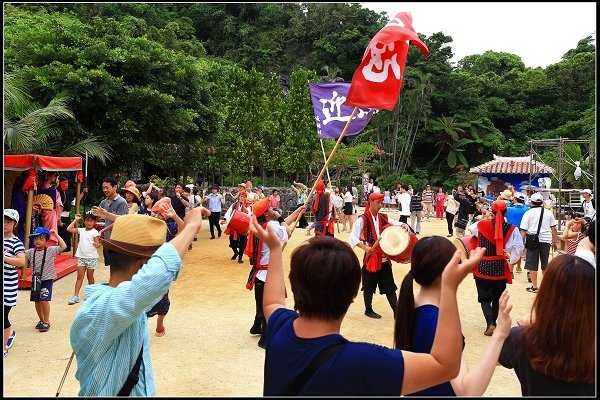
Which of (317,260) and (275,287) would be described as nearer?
(317,260)

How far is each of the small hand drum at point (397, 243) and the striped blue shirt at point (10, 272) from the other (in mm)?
3797

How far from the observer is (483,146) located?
39.1m

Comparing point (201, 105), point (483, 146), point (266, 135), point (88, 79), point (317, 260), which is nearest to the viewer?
point (317, 260)

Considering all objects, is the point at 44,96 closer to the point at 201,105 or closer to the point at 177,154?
the point at 201,105

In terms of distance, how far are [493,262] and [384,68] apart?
259 cm

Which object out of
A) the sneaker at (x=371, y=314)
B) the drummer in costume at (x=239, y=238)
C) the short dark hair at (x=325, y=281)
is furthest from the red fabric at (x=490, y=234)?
the drummer in costume at (x=239, y=238)

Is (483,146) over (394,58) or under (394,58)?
over

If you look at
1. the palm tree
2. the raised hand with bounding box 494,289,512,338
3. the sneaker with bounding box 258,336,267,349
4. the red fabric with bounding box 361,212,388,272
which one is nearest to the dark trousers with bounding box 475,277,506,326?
the red fabric with bounding box 361,212,388,272

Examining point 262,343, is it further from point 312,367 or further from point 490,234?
point 312,367

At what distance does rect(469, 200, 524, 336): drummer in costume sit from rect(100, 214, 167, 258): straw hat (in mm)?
4774

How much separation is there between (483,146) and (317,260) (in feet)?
131

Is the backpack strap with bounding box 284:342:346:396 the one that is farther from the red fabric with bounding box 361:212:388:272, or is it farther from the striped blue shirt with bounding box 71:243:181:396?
the red fabric with bounding box 361:212:388:272

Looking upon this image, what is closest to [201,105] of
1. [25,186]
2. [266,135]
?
[25,186]

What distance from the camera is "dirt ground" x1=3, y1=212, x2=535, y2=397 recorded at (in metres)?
4.57
